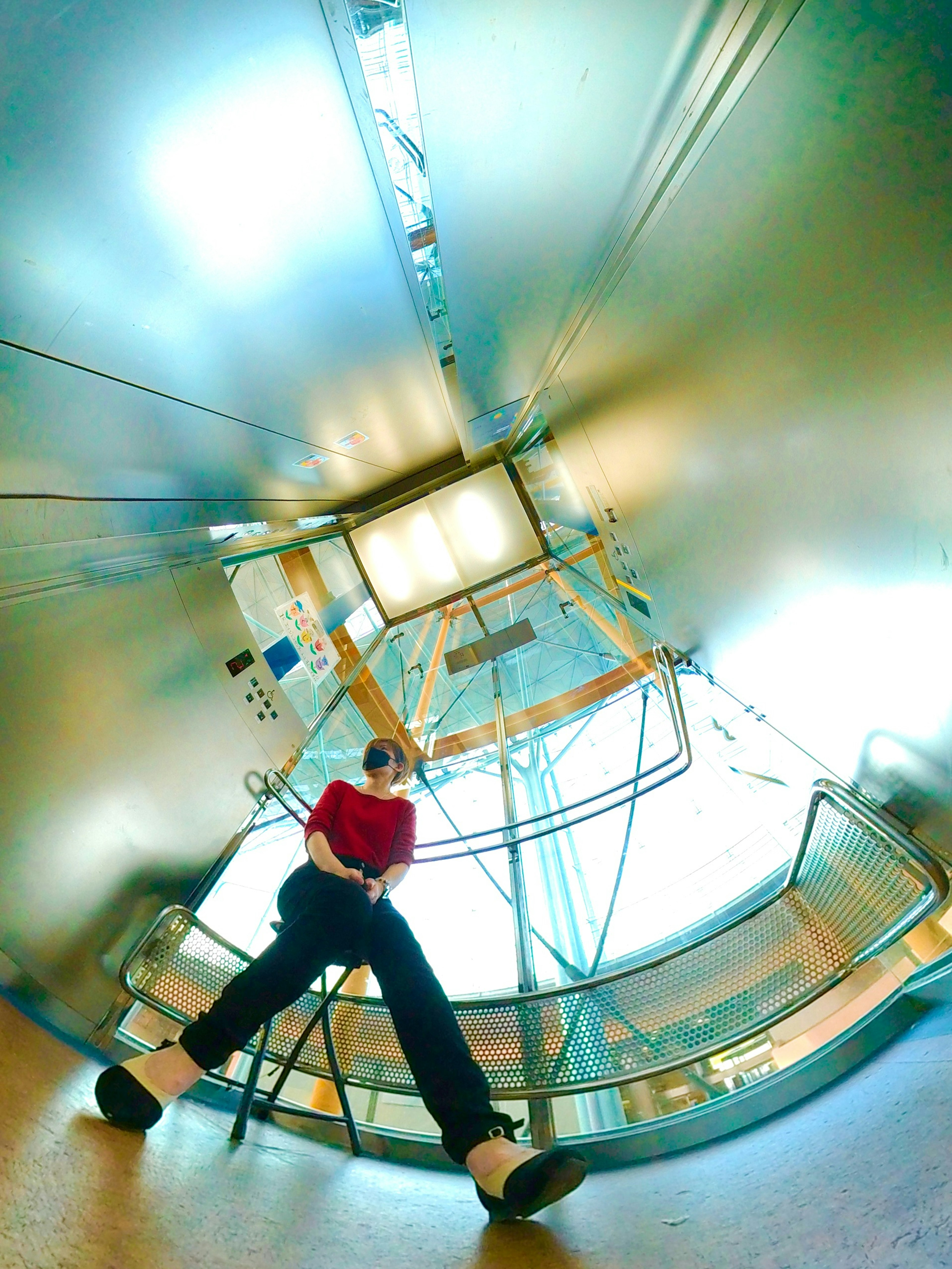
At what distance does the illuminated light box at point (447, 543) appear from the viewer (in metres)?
6.30

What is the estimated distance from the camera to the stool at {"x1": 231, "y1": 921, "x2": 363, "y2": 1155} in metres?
1.86

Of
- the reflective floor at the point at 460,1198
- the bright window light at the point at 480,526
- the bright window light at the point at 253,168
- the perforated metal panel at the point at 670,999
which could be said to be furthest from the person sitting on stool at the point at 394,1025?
the bright window light at the point at 480,526

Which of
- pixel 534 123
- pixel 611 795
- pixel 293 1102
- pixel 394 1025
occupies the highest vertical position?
pixel 534 123

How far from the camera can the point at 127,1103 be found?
1.52 meters

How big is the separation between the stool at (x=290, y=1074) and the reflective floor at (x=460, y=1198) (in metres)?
0.13

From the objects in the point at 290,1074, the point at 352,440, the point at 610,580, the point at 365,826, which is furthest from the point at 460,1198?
the point at 352,440

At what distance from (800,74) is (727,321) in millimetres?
512

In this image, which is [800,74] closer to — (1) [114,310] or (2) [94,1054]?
(1) [114,310]

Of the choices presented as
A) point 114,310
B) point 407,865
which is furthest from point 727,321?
point 407,865

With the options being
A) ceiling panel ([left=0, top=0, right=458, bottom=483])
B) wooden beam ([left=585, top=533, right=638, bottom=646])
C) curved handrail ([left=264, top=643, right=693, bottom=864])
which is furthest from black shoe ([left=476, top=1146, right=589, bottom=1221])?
wooden beam ([left=585, top=533, right=638, bottom=646])

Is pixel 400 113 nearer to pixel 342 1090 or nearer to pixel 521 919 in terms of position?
pixel 342 1090

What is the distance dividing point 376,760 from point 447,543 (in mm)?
4024

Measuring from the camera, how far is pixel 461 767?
14.5 feet

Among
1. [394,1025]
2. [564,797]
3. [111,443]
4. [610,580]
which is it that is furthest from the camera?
[610,580]
